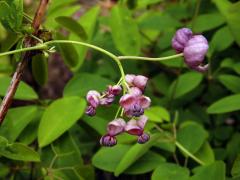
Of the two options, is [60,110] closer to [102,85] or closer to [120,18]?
[102,85]

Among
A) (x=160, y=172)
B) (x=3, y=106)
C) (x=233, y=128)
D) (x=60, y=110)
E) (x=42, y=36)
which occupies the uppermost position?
(x=42, y=36)

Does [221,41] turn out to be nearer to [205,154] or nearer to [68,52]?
[205,154]

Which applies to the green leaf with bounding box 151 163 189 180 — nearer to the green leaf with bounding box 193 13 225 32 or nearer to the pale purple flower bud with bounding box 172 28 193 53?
the pale purple flower bud with bounding box 172 28 193 53

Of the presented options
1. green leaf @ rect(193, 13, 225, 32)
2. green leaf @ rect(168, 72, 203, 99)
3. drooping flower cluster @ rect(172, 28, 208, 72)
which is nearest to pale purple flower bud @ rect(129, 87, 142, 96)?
drooping flower cluster @ rect(172, 28, 208, 72)

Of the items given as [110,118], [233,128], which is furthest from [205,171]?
[233,128]

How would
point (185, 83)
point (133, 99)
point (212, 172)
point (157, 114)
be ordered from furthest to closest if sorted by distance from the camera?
point (185, 83), point (157, 114), point (212, 172), point (133, 99)

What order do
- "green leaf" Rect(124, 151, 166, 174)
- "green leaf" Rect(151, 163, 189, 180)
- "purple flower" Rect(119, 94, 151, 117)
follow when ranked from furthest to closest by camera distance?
"green leaf" Rect(124, 151, 166, 174) → "green leaf" Rect(151, 163, 189, 180) → "purple flower" Rect(119, 94, 151, 117)

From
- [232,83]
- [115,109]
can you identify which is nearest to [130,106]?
[115,109]
